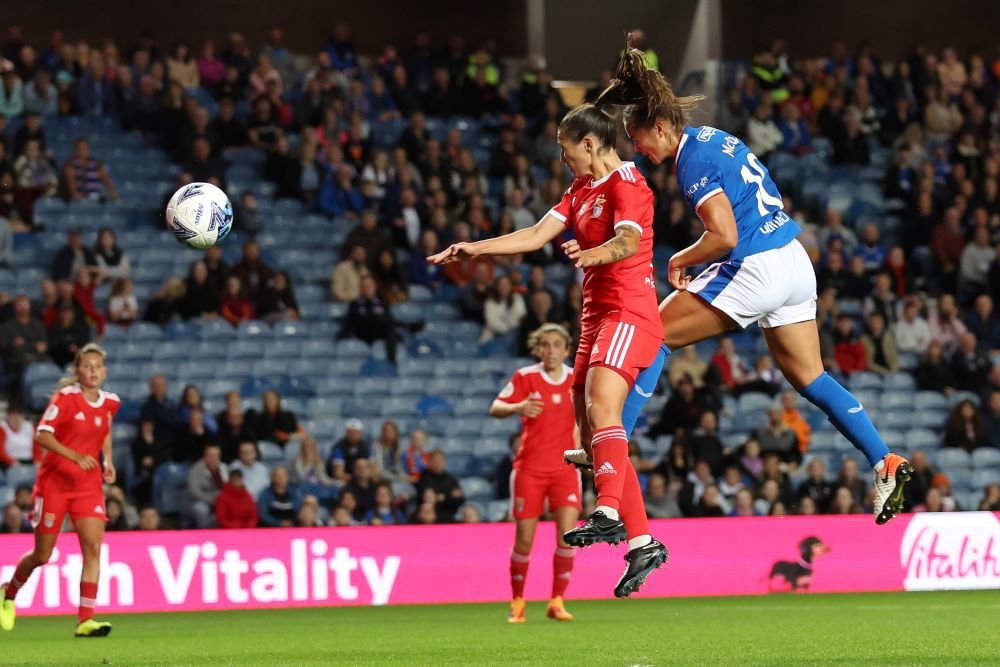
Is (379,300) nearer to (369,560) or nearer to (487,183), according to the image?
(487,183)

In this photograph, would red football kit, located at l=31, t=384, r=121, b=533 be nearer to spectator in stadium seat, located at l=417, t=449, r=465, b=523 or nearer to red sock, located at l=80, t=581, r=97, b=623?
red sock, located at l=80, t=581, r=97, b=623

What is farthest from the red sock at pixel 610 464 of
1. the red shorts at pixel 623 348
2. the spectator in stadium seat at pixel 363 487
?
the spectator in stadium seat at pixel 363 487

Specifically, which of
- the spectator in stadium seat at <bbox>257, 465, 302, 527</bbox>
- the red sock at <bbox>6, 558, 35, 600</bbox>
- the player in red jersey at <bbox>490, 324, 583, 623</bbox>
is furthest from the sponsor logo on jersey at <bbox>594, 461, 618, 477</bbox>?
the spectator in stadium seat at <bbox>257, 465, 302, 527</bbox>

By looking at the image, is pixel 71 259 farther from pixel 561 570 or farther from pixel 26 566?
pixel 561 570

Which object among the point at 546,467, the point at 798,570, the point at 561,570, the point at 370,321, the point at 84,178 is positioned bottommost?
the point at 798,570

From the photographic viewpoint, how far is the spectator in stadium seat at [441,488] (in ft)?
50.4

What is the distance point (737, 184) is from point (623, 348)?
0.95 meters

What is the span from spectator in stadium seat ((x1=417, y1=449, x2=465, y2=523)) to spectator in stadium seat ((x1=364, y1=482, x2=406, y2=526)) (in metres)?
0.30

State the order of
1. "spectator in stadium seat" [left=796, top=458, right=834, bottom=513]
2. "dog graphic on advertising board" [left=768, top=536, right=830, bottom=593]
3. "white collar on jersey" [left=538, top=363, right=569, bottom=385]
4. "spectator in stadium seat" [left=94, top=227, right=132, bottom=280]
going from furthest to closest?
"spectator in stadium seat" [left=94, top=227, right=132, bottom=280] → "spectator in stadium seat" [left=796, top=458, right=834, bottom=513] → "dog graphic on advertising board" [left=768, top=536, right=830, bottom=593] → "white collar on jersey" [left=538, top=363, right=569, bottom=385]

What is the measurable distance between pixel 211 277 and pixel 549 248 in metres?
3.98

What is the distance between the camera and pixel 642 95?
7.33 metres

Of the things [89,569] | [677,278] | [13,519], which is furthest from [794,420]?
[677,278]

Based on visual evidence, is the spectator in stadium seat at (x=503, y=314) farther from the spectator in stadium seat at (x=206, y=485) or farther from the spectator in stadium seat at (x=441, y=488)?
the spectator in stadium seat at (x=206, y=485)

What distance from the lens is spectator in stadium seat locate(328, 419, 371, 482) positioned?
15672 mm
